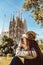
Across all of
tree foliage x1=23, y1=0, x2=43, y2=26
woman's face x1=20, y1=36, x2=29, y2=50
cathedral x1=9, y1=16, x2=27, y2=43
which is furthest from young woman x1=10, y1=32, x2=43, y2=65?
cathedral x1=9, y1=16, x2=27, y2=43

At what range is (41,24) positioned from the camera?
67.7 ft

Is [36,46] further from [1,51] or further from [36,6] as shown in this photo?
[1,51]

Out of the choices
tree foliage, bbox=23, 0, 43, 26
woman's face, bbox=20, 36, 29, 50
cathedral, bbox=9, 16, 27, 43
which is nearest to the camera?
woman's face, bbox=20, 36, 29, 50

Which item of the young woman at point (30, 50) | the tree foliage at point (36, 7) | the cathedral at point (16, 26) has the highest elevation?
the cathedral at point (16, 26)

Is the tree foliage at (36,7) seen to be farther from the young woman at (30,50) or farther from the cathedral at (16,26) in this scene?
the cathedral at (16,26)

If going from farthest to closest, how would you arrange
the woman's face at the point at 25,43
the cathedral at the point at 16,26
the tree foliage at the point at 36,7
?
the cathedral at the point at 16,26, the tree foliage at the point at 36,7, the woman's face at the point at 25,43

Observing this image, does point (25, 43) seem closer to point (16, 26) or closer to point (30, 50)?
point (30, 50)

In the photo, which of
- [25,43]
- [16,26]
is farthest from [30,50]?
[16,26]

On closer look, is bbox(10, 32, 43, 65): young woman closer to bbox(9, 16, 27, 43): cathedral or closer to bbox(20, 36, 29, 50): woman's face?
bbox(20, 36, 29, 50): woman's face

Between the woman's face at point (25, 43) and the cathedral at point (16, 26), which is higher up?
the cathedral at point (16, 26)

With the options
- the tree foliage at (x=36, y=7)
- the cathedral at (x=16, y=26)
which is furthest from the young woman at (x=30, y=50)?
the cathedral at (x=16, y=26)

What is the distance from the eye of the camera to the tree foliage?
19.4 metres

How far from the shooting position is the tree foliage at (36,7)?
19391 mm

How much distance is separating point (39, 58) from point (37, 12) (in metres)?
16.0
